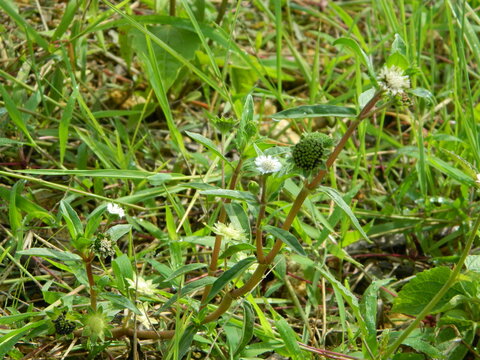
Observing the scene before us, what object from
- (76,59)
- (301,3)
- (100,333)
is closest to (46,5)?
(76,59)

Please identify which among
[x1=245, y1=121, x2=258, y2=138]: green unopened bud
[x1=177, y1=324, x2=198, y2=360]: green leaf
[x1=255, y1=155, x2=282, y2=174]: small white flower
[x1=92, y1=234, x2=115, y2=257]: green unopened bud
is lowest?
[x1=177, y1=324, x2=198, y2=360]: green leaf

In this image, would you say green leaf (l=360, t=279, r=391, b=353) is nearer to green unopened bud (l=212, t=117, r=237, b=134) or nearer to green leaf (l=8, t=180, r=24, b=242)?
green unopened bud (l=212, t=117, r=237, b=134)

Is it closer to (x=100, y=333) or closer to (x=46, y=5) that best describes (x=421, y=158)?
(x=100, y=333)

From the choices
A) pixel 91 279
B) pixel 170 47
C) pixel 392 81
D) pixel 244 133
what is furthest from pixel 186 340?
pixel 170 47

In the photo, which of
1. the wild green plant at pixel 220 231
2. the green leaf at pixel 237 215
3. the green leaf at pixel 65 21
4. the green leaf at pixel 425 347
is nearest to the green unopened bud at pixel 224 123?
the wild green plant at pixel 220 231

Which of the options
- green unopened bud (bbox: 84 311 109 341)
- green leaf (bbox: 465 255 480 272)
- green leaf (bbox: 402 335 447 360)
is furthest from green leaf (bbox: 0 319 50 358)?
green leaf (bbox: 465 255 480 272)

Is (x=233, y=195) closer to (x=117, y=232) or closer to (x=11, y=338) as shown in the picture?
(x=117, y=232)
